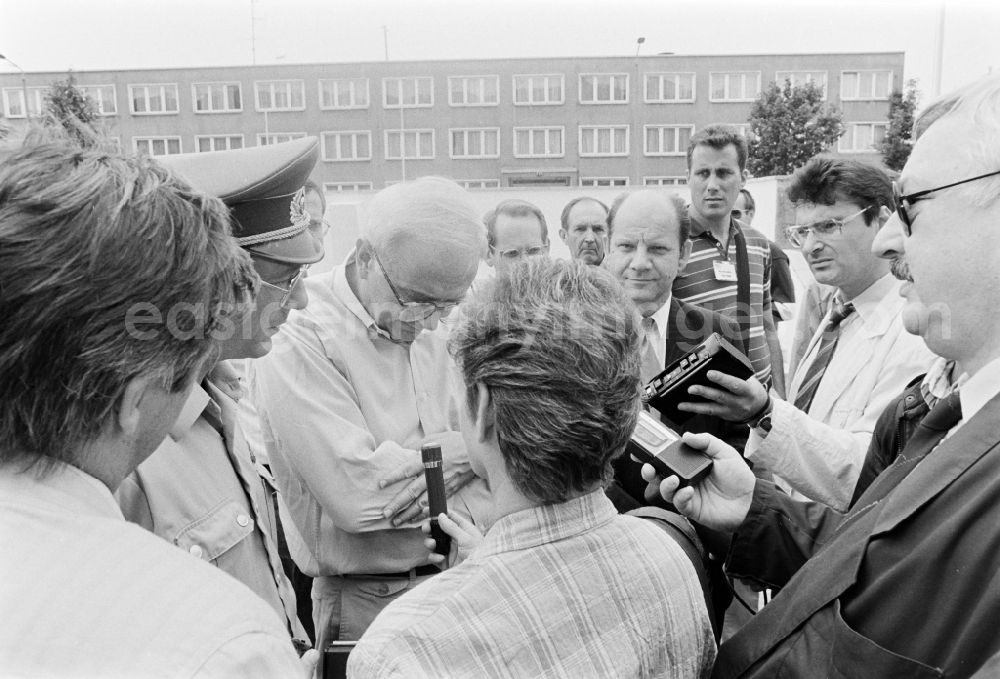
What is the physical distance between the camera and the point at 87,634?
0.78 meters

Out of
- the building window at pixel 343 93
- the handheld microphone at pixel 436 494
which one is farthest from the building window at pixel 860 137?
the handheld microphone at pixel 436 494

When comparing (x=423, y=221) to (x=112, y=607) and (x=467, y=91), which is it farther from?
(x=467, y=91)

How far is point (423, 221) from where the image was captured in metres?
2.21

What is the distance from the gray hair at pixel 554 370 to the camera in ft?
4.15

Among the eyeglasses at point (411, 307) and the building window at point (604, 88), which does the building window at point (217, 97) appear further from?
the eyeglasses at point (411, 307)

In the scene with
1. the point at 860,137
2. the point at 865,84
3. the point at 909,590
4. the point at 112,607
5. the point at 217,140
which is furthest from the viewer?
the point at 217,140

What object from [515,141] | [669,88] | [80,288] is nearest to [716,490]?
[80,288]

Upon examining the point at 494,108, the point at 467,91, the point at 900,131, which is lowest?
the point at 900,131

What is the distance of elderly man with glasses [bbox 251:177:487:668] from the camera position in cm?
203

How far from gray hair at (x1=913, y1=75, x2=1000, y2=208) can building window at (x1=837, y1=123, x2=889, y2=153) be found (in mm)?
50813

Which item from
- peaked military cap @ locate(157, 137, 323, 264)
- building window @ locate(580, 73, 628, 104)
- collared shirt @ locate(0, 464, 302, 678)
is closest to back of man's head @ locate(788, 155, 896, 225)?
peaked military cap @ locate(157, 137, 323, 264)

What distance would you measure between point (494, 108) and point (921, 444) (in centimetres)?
4601

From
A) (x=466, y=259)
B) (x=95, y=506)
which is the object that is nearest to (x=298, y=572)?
(x=466, y=259)

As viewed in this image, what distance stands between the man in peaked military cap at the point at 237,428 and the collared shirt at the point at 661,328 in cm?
142
